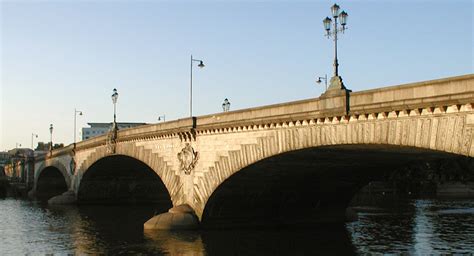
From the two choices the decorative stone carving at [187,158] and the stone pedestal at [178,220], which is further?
the decorative stone carving at [187,158]

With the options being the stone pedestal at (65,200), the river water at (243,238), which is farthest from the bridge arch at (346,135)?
the stone pedestal at (65,200)

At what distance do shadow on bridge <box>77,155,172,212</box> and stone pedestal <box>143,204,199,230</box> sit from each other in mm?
28287

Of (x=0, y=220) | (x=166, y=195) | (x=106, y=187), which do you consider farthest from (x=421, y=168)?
(x=0, y=220)

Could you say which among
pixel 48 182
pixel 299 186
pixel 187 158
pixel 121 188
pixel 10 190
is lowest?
pixel 10 190

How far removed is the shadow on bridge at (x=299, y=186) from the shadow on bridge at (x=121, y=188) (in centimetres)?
2760

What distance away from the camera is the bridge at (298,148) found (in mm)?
19125

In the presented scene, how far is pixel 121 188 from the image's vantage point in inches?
2655

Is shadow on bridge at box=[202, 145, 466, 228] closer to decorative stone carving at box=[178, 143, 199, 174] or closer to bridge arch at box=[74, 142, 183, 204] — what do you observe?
decorative stone carving at box=[178, 143, 199, 174]

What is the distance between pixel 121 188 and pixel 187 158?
3346cm

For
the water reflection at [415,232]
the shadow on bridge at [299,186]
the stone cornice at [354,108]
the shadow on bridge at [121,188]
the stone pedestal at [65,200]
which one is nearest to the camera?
the stone cornice at [354,108]

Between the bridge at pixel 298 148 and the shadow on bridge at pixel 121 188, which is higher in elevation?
the bridge at pixel 298 148

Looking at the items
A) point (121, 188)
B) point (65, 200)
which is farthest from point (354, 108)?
point (65, 200)

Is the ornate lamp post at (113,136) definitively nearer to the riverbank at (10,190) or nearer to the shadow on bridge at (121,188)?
the shadow on bridge at (121,188)

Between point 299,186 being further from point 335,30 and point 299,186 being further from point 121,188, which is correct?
point 121,188
